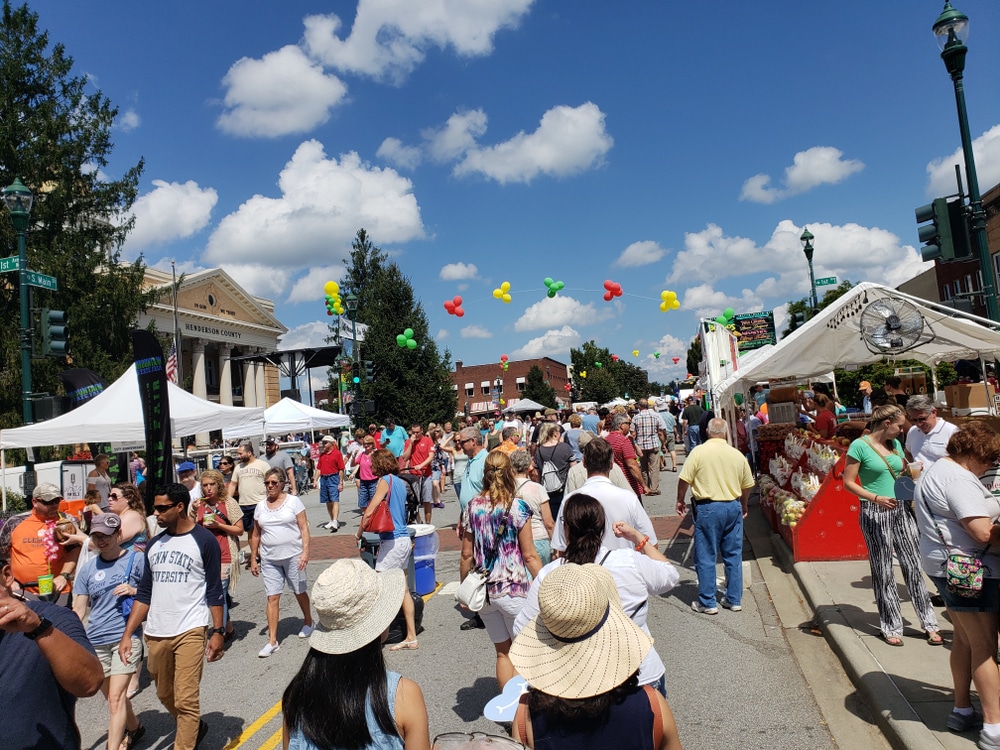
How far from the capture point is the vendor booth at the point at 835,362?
769 centimetres

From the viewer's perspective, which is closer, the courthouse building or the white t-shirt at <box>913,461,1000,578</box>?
the white t-shirt at <box>913,461,1000,578</box>

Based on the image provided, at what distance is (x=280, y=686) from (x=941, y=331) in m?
9.10

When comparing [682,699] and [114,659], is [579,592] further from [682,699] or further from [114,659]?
[114,659]

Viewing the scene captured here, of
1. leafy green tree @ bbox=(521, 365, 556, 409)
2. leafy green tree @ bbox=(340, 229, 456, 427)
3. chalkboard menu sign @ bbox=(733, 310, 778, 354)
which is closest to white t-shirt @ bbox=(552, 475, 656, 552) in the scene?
chalkboard menu sign @ bbox=(733, 310, 778, 354)

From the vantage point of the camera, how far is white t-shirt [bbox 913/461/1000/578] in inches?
140

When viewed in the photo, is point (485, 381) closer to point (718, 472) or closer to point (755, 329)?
point (755, 329)

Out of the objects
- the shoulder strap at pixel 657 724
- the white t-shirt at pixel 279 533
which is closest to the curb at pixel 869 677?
the shoulder strap at pixel 657 724

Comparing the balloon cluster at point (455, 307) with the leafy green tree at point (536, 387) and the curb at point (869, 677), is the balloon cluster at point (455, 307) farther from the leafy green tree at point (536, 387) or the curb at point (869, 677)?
the leafy green tree at point (536, 387)

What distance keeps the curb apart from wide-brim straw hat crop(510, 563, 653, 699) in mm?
2647

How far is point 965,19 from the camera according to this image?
330 inches

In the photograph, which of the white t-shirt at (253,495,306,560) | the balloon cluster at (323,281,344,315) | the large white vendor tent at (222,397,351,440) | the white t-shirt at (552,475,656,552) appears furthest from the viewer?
the balloon cluster at (323,281,344,315)

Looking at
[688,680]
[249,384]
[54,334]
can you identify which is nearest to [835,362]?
[688,680]

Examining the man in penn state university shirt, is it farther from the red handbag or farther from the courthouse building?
the courthouse building

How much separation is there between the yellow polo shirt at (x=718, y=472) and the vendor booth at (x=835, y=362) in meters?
1.49
